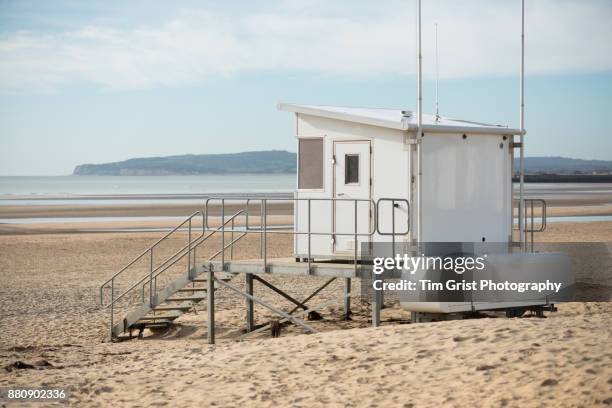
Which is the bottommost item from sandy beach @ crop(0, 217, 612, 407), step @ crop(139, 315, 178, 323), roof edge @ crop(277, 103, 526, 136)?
step @ crop(139, 315, 178, 323)

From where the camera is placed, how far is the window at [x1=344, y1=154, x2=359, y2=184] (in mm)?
15742

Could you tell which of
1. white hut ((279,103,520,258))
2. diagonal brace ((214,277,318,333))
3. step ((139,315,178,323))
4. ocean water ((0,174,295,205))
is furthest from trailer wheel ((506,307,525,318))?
ocean water ((0,174,295,205))

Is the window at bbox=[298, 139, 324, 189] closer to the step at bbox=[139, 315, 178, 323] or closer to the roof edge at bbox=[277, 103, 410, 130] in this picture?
the roof edge at bbox=[277, 103, 410, 130]

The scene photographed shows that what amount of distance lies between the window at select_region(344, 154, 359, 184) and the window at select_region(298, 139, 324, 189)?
1.57ft

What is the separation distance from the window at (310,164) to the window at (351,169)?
477mm

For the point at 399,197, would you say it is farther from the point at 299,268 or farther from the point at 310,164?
the point at 299,268

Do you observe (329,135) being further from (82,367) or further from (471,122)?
(82,367)

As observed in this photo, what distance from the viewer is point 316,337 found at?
13250 millimetres

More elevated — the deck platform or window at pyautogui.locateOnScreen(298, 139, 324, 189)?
window at pyautogui.locateOnScreen(298, 139, 324, 189)

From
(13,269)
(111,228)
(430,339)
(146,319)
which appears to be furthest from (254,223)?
(430,339)

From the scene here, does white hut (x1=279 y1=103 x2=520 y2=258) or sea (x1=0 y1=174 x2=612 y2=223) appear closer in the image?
white hut (x1=279 y1=103 x2=520 y2=258)

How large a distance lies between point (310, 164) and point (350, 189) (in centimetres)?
91

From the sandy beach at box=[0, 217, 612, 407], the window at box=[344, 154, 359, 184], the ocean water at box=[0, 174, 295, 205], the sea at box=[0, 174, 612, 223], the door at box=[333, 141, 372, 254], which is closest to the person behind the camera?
the sandy beach at box=[0, 217, 612, 407]

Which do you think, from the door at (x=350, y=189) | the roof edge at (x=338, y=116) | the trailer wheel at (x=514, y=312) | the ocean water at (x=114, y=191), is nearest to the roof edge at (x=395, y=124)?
the roof edge at (x=338, y=116)
